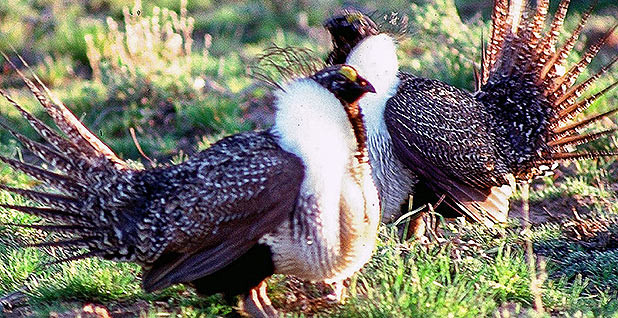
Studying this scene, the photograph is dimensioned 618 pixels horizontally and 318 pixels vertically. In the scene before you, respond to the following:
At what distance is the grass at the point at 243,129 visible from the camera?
357cm

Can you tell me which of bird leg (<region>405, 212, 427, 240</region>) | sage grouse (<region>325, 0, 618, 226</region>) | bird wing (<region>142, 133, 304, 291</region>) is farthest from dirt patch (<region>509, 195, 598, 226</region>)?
bird wing (<region>142, 133, 304, 291</region>)

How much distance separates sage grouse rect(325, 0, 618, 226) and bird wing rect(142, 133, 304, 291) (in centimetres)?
122

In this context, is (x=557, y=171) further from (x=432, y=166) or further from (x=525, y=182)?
(x=432, y=166)

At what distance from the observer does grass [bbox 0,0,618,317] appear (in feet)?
11.7

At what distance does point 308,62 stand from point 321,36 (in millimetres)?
5188

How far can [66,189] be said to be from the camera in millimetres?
3525

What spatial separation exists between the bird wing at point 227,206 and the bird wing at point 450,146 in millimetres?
1226

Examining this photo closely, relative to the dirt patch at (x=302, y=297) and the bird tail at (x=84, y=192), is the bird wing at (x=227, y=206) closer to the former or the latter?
the bird tail at (x=84, y=192)

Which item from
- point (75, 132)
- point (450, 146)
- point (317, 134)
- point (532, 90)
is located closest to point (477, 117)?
point (450, 146)

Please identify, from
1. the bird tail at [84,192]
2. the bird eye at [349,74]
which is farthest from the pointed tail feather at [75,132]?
the bird eye at [349,74]

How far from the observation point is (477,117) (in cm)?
470

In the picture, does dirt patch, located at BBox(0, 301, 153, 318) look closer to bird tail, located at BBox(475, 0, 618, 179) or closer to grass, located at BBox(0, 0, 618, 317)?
grass, located at BBox(0, 0, 618, 317)

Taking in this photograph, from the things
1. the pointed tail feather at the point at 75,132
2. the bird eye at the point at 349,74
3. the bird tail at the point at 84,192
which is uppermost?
the bird eye at the point at 349,74

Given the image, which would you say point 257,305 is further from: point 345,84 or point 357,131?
point 345,84
